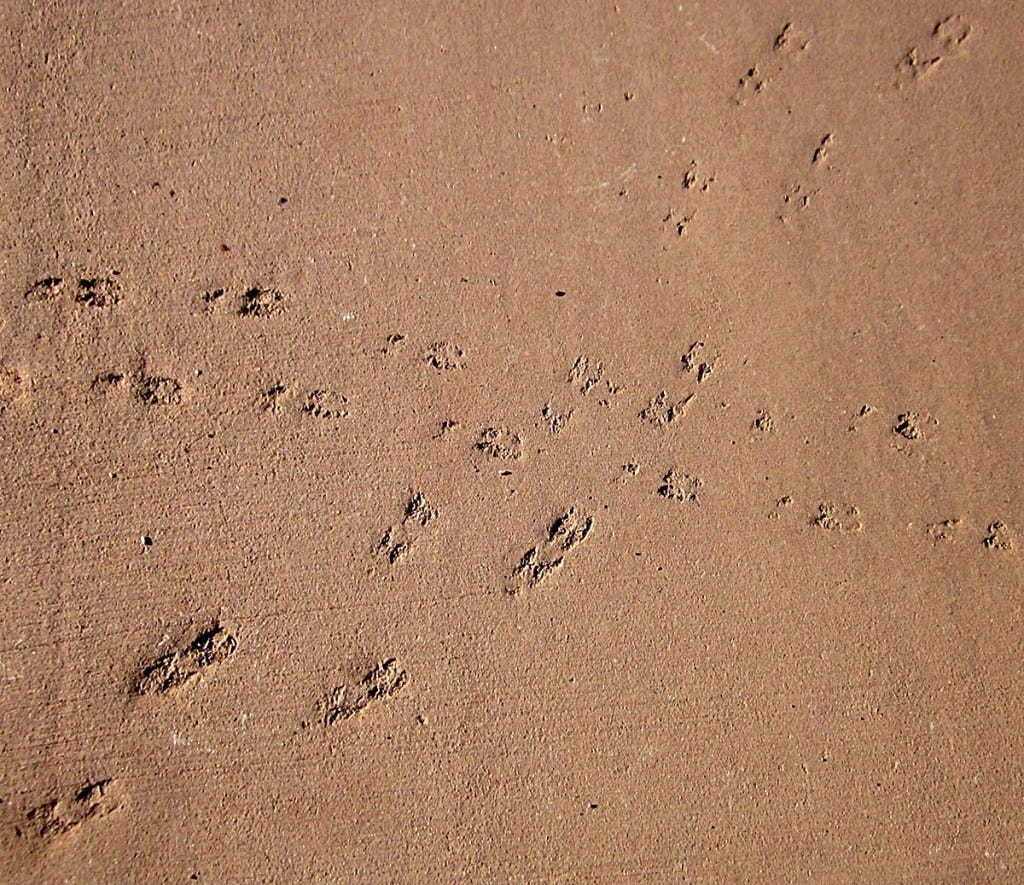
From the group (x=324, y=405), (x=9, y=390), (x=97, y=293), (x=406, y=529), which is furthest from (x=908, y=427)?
(x=9, y=390)

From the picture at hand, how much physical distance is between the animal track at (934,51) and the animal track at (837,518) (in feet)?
5.00

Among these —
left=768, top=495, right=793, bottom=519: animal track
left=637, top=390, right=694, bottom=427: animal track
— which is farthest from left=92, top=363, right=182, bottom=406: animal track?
left=768, top=495, right=793, bottom=519: animal track

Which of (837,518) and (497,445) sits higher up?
(497,445)

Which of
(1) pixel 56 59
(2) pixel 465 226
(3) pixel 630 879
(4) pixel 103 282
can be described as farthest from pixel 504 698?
(1) pixel 56 59

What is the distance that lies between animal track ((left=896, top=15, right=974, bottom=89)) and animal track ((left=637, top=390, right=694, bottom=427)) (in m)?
1.40

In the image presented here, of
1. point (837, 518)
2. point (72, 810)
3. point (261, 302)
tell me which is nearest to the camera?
point (72, 810)

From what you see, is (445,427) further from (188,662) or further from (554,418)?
(188,662)

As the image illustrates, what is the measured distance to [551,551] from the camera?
2.34m

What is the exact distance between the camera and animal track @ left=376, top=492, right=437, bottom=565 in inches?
91.1

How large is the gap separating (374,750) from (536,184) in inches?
78.9

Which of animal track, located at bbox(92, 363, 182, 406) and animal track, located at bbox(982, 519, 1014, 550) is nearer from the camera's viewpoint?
animal track, located at bbox(92, 363, 182, 406)

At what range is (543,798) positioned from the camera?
229 cm

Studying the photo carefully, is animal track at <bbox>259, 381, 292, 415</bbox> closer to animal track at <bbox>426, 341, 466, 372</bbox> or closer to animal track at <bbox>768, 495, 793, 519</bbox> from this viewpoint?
animal track at <bbox>426, 341, 466, 372</bbox>

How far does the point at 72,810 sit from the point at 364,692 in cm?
99
